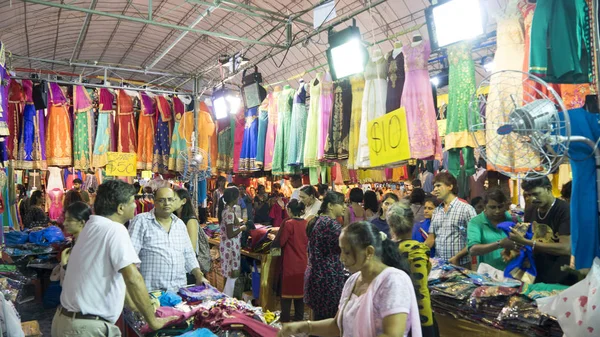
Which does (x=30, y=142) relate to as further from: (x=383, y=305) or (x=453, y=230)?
(x=383, y=305)

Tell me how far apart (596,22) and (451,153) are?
1.89 metres

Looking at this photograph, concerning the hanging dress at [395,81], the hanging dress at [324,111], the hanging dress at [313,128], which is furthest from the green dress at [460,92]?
the hanging dress at [313,128]

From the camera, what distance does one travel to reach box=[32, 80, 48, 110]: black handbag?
19.9 ft

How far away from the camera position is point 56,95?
625cm

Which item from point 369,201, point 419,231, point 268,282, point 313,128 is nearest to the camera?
point 419,231

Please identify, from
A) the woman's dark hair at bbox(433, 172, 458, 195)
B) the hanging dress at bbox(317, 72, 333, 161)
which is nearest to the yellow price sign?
the hanging dress at bbox(317, 72, 333, 161)

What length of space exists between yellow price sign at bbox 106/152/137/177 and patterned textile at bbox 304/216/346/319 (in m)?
3.47

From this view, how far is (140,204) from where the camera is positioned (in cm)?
908

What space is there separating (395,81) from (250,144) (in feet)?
8.93

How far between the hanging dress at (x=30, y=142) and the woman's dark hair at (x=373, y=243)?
5570 millimetres

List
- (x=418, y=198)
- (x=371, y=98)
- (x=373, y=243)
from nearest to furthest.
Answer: (x=373, y=243) < (x=371, y=98) < (x=418, y=198)

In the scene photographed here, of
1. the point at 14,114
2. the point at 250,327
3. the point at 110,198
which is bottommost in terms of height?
the point at 250,327

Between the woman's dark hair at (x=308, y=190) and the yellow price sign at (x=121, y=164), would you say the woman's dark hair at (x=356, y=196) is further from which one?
the yellow price sign at (x=121, y=164)

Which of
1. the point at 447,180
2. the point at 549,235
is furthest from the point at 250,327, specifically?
the point at 447,180
